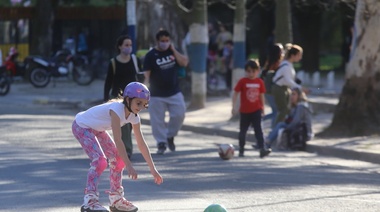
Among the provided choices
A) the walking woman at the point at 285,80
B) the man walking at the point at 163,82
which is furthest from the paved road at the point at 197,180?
the walking woman at the point at 285,80

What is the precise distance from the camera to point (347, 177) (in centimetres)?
1296

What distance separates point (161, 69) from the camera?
1491 cm

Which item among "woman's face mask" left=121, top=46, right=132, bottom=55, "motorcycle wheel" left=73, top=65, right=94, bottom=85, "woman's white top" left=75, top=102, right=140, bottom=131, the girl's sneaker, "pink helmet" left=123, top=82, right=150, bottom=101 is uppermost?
"woman's face mask" left=121, top=46, right=132, bottom=55

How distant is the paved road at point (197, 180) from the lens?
10.3m

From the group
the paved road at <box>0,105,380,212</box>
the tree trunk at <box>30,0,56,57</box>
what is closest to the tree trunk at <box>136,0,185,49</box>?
the tree trunk at <box>30,0,56,57</box>

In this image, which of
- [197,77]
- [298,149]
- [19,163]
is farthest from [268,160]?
[197,77]

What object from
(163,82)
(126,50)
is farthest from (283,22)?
(126,50)

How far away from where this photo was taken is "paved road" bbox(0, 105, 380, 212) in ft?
33.8

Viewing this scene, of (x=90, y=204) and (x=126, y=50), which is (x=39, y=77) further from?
(x=90, y=204)

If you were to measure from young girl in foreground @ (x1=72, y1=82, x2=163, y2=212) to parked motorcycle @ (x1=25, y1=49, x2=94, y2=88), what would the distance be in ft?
70.9

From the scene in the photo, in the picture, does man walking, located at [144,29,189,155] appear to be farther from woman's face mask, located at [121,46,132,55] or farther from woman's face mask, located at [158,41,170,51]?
woman's face mask, located at [121,46,132,55]

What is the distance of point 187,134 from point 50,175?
7.18 m

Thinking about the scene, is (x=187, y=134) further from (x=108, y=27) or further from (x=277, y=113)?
(x=108, y=27)

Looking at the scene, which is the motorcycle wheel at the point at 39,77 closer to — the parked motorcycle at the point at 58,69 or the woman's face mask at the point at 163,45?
the parked motorcycle at the point at 58,69
